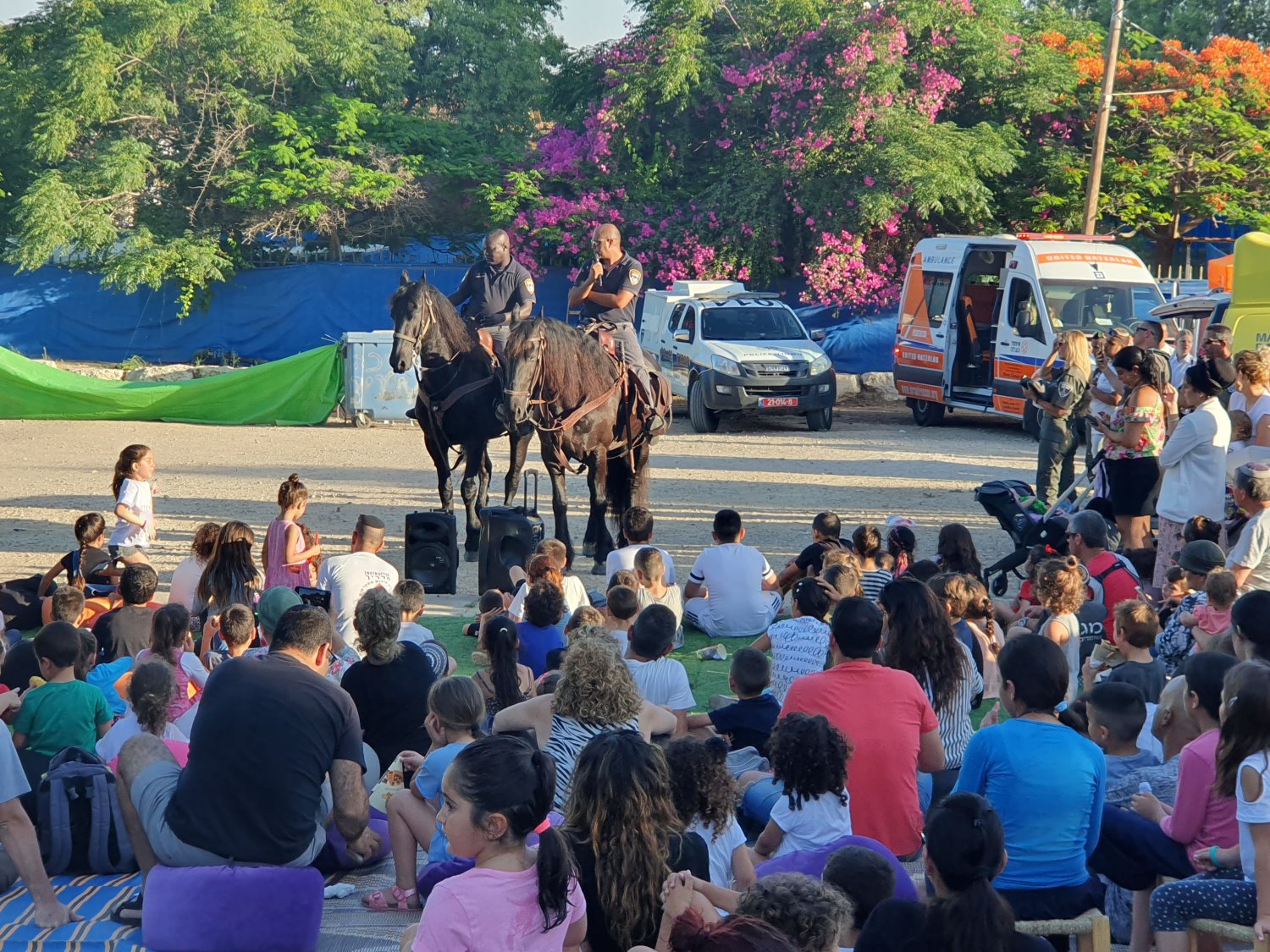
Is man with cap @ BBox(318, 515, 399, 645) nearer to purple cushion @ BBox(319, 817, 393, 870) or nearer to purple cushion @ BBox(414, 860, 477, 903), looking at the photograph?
purple cushion @ BBox(319, 817, 393, 870)

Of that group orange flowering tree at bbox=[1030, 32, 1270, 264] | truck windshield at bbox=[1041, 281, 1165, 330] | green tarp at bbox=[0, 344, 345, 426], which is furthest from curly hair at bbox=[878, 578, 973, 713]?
orange flowering tree at bbox=[1030, 32, 1270, 264]

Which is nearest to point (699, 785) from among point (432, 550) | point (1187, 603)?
point (1187, 603)

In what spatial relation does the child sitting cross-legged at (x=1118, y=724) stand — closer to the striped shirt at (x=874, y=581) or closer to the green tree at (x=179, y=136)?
the striped shirt at (x=874, y=581)

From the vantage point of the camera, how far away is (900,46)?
2752 cm

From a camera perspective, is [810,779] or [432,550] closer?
[810,779]

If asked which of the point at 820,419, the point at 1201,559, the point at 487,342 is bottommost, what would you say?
the point at 1201,559

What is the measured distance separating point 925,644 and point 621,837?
7.74 ft

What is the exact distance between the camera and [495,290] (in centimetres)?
1335

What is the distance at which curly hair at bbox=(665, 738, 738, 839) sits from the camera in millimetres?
4633

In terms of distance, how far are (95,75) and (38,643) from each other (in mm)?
27566

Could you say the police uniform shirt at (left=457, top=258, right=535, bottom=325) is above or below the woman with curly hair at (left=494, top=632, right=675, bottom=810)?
above

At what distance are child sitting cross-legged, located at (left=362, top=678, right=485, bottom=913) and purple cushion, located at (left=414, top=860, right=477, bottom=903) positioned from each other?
0.06 metres

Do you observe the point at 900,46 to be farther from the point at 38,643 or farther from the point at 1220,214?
the point at 38,643

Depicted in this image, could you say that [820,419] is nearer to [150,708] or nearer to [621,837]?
[150,708]
